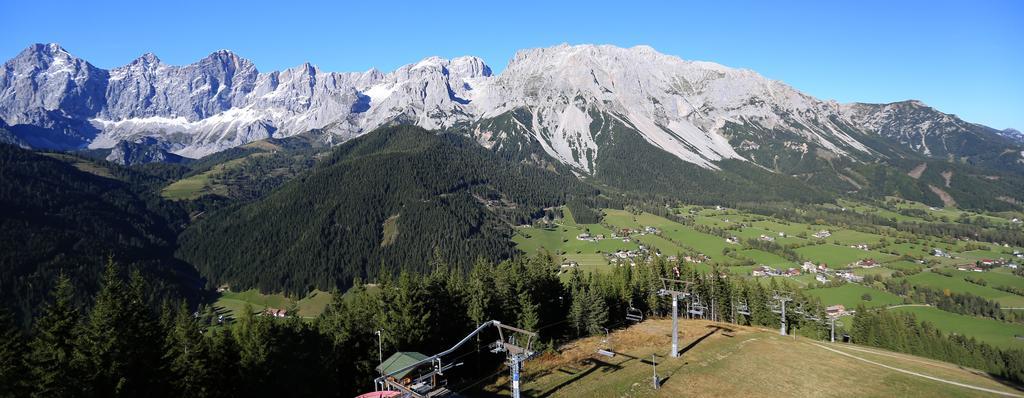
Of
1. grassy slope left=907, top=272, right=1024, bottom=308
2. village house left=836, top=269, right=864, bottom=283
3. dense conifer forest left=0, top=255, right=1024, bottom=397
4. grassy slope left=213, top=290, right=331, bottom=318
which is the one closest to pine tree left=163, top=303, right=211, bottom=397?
dense conifer forest left=0, top=255, right=1024, bottom=397

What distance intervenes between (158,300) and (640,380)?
170219 mm

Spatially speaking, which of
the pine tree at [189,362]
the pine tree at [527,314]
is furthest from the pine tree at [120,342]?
the pine tree at [527,314]

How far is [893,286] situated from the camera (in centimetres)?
15150

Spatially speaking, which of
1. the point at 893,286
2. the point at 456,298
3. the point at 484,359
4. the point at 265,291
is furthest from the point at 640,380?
the point at 265,291

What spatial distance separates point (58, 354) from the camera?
35.4 metres

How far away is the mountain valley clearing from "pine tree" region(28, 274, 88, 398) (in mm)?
34211

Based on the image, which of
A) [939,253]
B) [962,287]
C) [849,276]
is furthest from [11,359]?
[939,253]

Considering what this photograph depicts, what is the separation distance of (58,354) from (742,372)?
60.7 m

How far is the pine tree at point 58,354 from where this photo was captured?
105ft

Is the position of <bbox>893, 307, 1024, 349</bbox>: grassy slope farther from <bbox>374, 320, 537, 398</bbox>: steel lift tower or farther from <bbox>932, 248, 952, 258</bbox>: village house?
<bbox>374, 320, 537, 398</bbox>: steel lift tower

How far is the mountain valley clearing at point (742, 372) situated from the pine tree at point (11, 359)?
3659 cm

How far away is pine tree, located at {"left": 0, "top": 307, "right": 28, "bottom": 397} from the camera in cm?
2983

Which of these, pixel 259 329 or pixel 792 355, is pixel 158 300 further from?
pixel 792 355

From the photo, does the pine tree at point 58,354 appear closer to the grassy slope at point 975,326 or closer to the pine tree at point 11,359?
the pine tree at point 11,359
